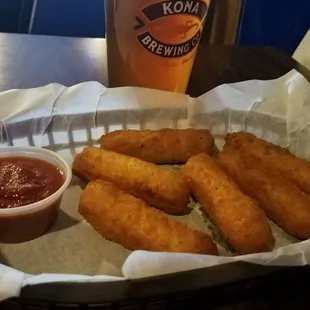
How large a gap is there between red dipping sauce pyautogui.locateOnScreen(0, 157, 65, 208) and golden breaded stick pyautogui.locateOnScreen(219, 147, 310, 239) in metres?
0.36

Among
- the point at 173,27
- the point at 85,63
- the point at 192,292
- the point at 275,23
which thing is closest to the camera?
the point at 192,292

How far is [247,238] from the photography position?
3.31 ft

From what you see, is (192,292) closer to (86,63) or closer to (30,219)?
(30,219)

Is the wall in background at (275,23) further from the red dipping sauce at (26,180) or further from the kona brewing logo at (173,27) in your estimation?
the red dipping sauce at (26,180)

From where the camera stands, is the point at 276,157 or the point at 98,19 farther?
the point at 98,19

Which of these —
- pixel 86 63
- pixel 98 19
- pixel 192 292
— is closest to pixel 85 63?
pixel 86 63

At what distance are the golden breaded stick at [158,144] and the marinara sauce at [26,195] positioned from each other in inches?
7.7

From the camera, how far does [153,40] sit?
49.1 inches

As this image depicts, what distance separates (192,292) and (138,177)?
37 cm

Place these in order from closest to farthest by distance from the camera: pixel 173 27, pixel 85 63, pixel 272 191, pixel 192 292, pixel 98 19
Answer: pixel 192 292 < pixel 272 191 < pixel 173 27 < pixel 85 63 < pixel 98 19

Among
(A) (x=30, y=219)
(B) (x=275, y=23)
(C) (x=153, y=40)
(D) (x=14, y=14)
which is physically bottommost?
(D) (x=14, y=14)

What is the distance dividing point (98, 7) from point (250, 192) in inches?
54.5

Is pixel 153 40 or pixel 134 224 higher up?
pixel 153 40

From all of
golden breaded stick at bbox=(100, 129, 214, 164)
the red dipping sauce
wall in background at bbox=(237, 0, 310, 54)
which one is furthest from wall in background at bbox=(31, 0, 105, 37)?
the red dipping sauce
